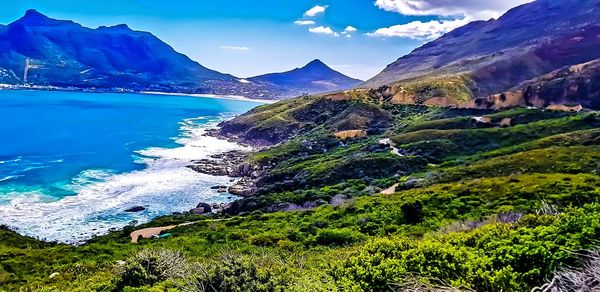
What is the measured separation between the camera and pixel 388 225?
31.3 metres

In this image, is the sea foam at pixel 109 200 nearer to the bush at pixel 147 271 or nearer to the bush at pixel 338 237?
the bush at pixel 338 237

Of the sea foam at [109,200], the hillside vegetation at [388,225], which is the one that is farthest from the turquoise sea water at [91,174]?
the hillside vegetation at [388,225]

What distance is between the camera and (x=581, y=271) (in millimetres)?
10258

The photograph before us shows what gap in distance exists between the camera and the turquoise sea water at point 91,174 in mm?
53812

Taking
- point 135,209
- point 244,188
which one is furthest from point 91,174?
point 244,188

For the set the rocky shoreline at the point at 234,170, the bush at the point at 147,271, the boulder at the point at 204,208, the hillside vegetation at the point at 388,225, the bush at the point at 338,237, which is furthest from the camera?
the rocky shoreline at the point at 234,170

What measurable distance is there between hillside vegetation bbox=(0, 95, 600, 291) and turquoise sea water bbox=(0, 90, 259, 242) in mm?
8733

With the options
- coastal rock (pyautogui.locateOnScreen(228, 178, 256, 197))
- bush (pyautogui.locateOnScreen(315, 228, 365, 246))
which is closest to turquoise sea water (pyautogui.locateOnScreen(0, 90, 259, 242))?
coastal rock (pyautogui.locateOnScreen(228, 178, 256, 197))

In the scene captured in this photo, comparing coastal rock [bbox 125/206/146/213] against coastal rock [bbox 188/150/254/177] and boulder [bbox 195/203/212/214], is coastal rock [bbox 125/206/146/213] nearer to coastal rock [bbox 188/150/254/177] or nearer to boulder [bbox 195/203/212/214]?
boulder [bbox 195/203/212/214]

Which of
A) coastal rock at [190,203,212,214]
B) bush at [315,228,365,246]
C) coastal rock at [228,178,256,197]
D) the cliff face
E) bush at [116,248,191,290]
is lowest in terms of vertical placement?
coastal rock at [228,178,256,197]

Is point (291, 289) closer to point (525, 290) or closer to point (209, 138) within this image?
point (525, 290)

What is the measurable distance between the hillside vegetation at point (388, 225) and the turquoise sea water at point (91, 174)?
8.73 meters

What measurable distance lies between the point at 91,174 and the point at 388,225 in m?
63.4

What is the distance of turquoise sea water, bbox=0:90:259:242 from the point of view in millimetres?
53812
